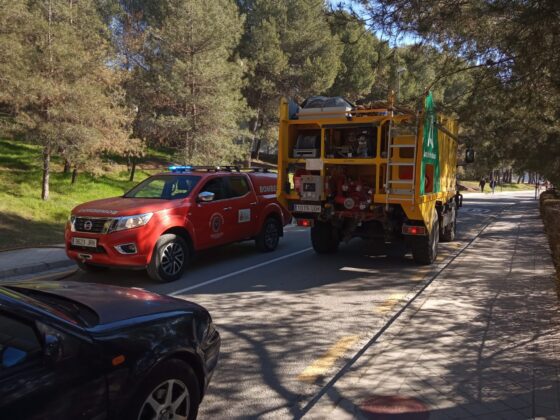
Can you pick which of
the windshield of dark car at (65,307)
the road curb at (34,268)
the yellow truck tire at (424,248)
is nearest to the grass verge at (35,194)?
the road curb at (34,268)

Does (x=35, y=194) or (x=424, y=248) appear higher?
(x=35, y=194)

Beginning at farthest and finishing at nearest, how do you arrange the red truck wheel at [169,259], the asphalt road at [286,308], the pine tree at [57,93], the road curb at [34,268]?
the pine tree at [57,93] → the road curb at [34,268] → the red truck wheel at [169,259] → the asphalt road at [286,308]

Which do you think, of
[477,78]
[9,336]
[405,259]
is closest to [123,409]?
[9,336]

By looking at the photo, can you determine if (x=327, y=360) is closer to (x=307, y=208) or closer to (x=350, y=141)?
(x=307, y=208)

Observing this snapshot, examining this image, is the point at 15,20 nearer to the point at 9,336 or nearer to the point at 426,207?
the point at 426,207

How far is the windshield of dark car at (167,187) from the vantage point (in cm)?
832

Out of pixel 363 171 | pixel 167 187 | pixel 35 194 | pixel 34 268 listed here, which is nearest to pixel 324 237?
pixel 363 171

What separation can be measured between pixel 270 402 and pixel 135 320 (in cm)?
142

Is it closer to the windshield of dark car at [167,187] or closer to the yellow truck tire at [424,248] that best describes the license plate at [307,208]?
the yellow truck tire at [424,248]

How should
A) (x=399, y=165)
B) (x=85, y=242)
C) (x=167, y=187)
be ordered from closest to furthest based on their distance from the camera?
(x=85, y=242)
(x=399, y=165)
(x=167, y=187)

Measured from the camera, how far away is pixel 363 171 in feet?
30.0

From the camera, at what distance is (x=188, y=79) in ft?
73.3

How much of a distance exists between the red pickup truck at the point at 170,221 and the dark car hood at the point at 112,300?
3.58 m

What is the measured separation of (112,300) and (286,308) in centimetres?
324
